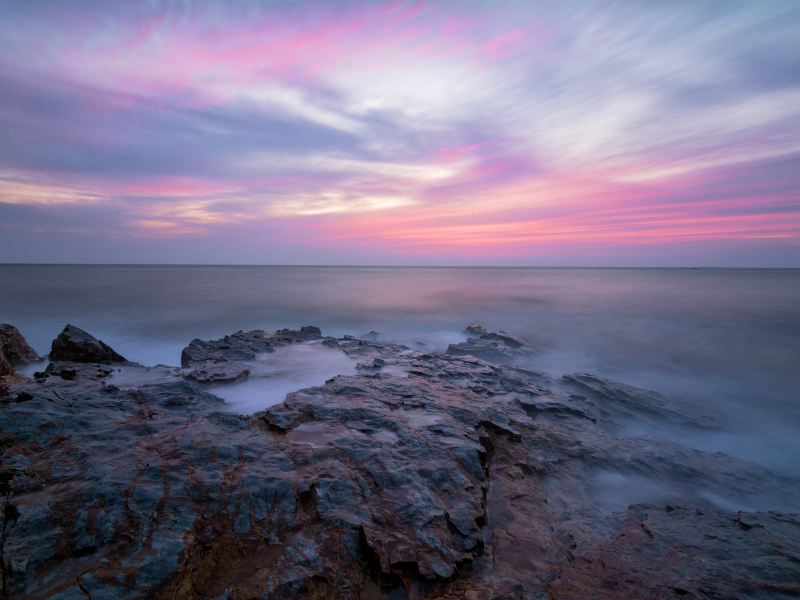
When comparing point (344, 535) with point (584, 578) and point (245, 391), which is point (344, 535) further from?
point (245, 391)

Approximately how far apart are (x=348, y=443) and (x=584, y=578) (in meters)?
3.26

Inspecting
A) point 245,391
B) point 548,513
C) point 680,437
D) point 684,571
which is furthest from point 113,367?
point 680,437

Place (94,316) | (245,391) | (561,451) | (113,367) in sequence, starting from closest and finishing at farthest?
(561,451) < (245,391) < (113,367) < (94,316)

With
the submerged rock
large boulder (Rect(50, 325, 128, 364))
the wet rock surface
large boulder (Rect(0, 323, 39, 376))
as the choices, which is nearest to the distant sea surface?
the submerged rock

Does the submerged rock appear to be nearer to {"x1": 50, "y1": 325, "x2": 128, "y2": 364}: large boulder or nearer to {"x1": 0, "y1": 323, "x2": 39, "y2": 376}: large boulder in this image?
{"x1": 50, "y1": 325, "x2": 128, "y2": 364}: large boulder

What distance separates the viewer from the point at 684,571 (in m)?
4.33

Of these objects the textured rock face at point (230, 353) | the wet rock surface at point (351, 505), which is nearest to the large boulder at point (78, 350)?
the textured rock face at point (230, 353)

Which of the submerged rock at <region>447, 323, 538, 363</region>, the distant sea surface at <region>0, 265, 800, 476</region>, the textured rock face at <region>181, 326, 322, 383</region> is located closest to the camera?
the textured rock face at <region>181, 326, 322, 383</region>

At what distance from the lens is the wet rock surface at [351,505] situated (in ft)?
11.7

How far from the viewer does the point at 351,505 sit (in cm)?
448

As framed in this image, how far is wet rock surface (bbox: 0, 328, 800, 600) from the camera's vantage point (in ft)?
11.7

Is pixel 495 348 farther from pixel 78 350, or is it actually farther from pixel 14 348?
pixel 14 348

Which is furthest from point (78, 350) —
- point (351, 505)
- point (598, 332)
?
point (598, 332)

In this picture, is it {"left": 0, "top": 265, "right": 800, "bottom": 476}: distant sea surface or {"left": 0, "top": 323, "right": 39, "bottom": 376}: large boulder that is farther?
{"left": 0, "top": 265, "right": 800, "bottom": 476}: distant sea surface
